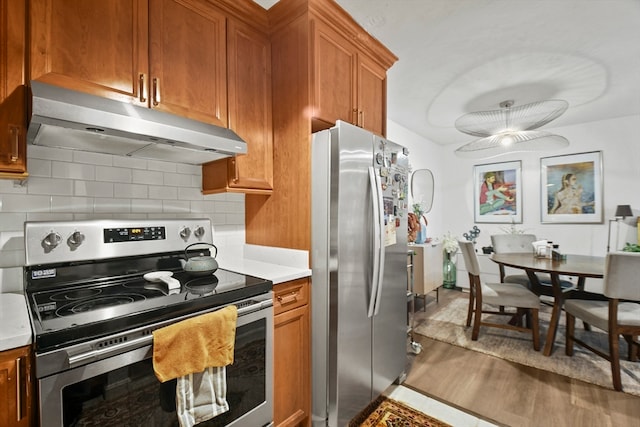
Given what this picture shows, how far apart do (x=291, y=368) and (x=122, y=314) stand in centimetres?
99

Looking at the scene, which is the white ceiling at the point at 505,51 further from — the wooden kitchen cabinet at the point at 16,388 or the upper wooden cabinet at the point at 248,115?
the wooden kitchen cabinet at the point at 16,388

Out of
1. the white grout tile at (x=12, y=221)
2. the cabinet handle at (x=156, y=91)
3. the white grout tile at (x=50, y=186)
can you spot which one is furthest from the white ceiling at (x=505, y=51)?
the white grout tile at (x=12, y=221)

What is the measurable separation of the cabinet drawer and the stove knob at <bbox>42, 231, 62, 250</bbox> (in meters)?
1.00

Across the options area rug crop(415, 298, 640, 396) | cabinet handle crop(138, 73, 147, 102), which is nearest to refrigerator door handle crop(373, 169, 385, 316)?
cabinet handle crop(138, 73, 147, 102)

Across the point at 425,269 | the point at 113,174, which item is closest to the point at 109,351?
the point at 113,174

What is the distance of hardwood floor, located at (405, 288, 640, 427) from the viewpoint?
1.82 metres

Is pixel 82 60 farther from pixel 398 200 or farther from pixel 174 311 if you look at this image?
pixel 398 200

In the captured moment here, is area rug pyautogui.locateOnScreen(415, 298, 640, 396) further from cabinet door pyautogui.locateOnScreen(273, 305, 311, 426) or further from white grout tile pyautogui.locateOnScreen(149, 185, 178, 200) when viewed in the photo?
white grout tile pyautogui.locateOnScreen(149, 185, 178, 200)

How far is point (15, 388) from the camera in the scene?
0.84 metres

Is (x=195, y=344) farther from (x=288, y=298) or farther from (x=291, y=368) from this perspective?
(x=291, y=368)

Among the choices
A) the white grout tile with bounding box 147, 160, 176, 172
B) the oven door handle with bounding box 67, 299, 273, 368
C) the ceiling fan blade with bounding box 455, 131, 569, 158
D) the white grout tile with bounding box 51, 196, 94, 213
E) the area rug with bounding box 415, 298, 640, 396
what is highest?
the ceiling fan blade with bounding box 455, 131, 569, 158

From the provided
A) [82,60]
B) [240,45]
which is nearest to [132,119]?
[82,60]

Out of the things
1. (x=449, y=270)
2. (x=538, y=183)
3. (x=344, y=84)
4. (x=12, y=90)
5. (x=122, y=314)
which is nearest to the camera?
(x=122, y=314)

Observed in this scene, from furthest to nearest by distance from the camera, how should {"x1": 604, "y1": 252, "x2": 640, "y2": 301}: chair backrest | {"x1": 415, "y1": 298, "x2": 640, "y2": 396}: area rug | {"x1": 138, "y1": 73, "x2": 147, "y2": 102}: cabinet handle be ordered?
{"x1": 415, "y1": 298, "x2": 640, "y2": 396}: area rug → {"x1": 604, "y1": 252, "x2": 640, "y2": 301}: chair backrest → {"x1": 138, "y1": 73, "x2": 147, "y2": 102}: cabinet handle
